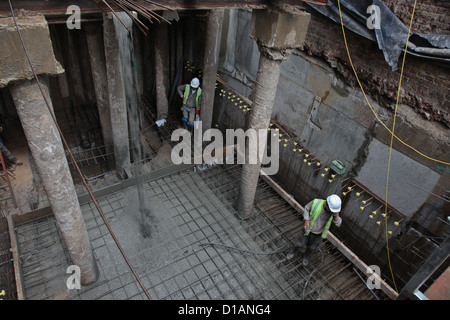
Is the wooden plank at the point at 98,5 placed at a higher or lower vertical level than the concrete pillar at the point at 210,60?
higher

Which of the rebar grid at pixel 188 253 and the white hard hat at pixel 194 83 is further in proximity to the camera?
the white hard hat at pixel 194 83

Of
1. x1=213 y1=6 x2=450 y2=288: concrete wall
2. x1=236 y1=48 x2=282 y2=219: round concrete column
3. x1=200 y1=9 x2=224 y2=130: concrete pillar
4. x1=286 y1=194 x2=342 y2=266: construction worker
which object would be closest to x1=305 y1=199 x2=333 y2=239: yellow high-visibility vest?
x1=286 y1=194 x2=342 y2=266: construction worker

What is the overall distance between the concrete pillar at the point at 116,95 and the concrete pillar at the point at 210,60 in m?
2.31

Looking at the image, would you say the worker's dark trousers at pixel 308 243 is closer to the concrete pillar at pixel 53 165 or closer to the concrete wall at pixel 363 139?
the concrete wall at pixel 363 139

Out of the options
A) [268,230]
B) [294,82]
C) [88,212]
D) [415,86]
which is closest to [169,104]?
[294,82]

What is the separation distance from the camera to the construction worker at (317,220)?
16.6 feet

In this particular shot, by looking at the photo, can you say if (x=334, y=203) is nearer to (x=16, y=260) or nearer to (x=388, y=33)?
(x=388, y=33)

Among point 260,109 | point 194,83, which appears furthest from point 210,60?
point 260,109

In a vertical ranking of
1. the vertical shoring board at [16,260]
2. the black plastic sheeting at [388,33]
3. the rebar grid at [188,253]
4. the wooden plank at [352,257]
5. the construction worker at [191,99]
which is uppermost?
the black plastic sheeting at [388,33]

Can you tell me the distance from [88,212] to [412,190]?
20.4 ft

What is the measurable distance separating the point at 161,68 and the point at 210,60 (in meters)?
1.72

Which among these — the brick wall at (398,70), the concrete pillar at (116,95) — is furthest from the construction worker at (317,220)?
the concrete pillar at (116,95)

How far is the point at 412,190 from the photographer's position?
5816mm

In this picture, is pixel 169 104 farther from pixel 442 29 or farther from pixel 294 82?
pixel 442 29
